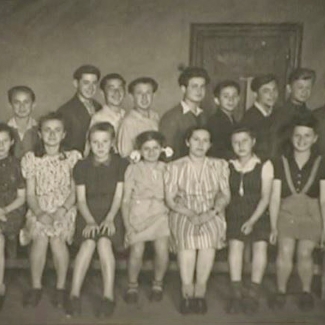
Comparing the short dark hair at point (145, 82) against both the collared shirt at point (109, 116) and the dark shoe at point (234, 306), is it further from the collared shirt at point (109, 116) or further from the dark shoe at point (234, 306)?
the dark shoe at point (234, 306)

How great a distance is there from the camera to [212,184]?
2.28 metres

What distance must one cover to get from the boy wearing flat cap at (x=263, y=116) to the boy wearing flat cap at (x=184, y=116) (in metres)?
0.15

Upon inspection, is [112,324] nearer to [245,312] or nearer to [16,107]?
[245,312]

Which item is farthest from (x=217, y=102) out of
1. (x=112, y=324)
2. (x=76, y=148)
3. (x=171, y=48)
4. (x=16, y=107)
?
(x=112, y=324)

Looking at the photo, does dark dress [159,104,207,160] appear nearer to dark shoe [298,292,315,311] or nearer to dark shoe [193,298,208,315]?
dark shoe [193,298,208,315]

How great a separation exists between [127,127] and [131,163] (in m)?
0.12

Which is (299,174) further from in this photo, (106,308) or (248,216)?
(106,308)

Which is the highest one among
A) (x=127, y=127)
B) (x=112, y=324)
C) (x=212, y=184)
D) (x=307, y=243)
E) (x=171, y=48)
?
(x=171, y=48)

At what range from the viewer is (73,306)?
7.43 feet

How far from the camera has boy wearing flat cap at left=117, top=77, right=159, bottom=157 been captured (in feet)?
7.40

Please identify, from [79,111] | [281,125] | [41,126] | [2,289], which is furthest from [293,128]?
[2,289]

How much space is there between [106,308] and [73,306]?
0.35 ft

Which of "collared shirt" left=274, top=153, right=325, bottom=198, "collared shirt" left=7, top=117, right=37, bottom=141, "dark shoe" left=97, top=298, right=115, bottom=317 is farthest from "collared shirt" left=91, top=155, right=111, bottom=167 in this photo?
"collared shirt" left=274, top=153, right=325, bottom=198

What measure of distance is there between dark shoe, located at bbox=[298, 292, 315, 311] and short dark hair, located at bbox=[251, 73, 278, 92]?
68 cm
